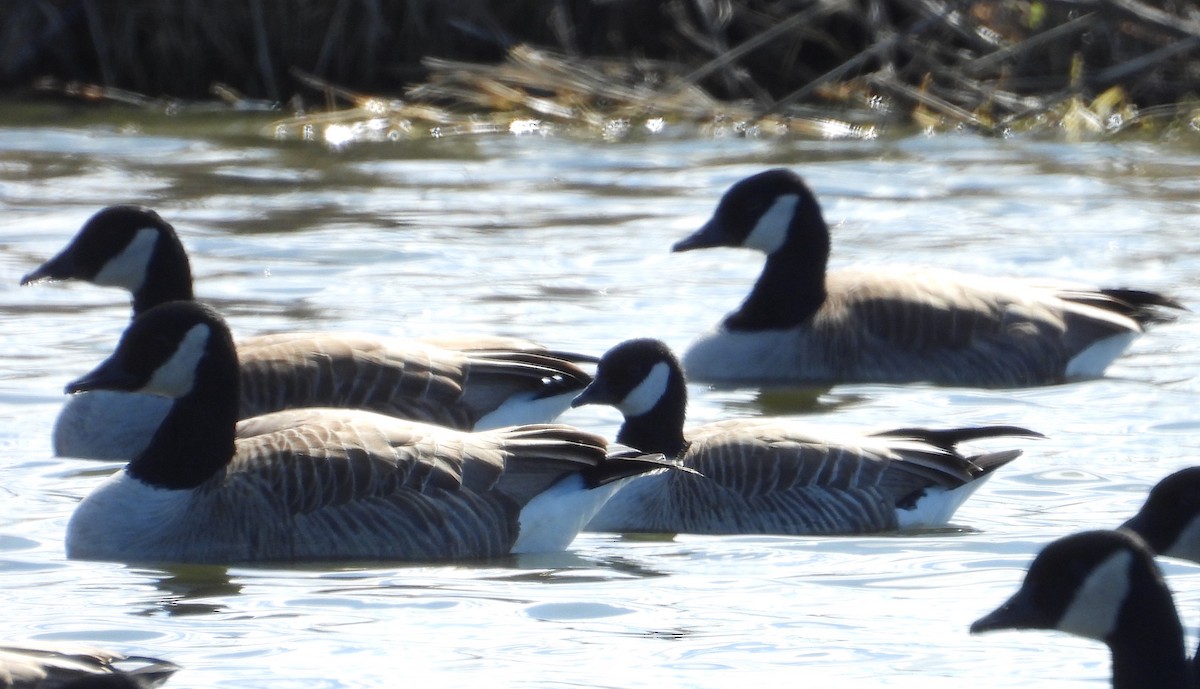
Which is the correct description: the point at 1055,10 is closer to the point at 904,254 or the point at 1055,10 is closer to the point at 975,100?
the point at 975,100

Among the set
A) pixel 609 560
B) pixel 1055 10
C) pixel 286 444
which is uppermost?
pixel 1055 10

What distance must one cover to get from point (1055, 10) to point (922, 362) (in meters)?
9.99

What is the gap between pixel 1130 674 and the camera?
5.40 metres

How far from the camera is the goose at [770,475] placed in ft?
28.0

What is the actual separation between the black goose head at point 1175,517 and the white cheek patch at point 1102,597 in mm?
1075

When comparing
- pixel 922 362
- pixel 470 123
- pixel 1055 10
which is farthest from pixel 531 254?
pixel 1055 10

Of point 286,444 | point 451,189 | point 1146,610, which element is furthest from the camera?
point 451,189

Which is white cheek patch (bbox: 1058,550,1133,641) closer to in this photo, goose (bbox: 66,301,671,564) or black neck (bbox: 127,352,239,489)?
goose (bbox: 66,301,671,564)

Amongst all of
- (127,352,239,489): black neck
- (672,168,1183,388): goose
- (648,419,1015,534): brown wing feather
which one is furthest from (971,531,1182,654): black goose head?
(672,168,1183,388): goose

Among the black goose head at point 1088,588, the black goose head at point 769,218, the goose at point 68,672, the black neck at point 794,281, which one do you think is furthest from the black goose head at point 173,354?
the black neck at point 794,281

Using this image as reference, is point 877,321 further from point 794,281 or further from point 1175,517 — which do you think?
point 1175,517

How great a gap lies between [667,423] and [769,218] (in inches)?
143

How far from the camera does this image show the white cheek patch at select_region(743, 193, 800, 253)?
479 inches

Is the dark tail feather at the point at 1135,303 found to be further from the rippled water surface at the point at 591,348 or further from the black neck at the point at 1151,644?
the black neck at the point at 1151,644
